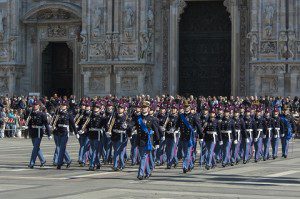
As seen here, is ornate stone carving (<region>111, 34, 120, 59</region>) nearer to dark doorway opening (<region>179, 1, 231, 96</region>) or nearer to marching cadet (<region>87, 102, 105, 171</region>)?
dark doorway opening (<region>179, 1, 231, 96</region>)

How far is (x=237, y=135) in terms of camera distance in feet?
89.6

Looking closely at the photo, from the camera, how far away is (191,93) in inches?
1934

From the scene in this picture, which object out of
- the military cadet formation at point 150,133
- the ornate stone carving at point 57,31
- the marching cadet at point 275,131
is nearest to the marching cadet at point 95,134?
the military cadet formation at point 150,133

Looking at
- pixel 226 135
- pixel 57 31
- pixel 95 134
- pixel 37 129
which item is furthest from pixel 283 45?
pixel 37 129

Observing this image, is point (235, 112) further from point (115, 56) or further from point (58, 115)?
point (115, 56)

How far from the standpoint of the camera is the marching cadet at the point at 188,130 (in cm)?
2411

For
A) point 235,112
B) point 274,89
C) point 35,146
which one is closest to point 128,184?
point 35,146

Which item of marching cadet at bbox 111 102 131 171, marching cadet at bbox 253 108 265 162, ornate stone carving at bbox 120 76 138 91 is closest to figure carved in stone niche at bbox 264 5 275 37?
ornate stone carving at bbox 120 76 138 91

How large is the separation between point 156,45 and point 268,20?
274 inches

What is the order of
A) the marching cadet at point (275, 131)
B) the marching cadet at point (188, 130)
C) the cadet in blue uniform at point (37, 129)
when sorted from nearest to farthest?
the marching cadet at point (188, 130) < the cadet in blue uniform at point (37, 129) < the marching cadet at point (275, 131)

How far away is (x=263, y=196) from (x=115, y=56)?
30.9 m

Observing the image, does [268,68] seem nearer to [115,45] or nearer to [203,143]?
[115,45]

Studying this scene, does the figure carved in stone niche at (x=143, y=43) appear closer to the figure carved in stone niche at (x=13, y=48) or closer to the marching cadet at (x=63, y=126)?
the figure carved in stone niche at (x=13, y=48)

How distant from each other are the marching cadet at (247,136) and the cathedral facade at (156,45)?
16.6 m
